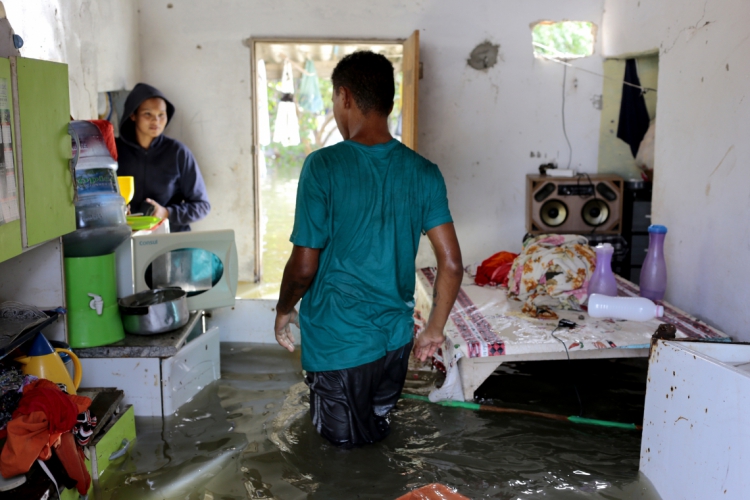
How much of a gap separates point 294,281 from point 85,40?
2814 millimetres

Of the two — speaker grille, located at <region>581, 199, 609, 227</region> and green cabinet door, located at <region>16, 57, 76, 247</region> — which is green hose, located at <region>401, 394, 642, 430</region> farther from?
speaker grille, located at <region>581, 199, 609, 227</region>

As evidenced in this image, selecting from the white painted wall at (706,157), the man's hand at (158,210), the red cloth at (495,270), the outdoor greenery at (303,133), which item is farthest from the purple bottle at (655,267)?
the outdoor greenery at (303,133)

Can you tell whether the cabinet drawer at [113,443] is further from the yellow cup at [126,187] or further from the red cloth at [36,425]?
the yellow cup at [126,187]

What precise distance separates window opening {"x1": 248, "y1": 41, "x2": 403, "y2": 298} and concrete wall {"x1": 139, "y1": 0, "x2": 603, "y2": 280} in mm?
222

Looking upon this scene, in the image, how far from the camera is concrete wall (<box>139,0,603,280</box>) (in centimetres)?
560

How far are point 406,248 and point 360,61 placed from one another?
2.24 ft

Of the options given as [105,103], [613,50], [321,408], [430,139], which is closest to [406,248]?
[321,408]

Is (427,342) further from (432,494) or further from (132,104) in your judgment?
(132,104)

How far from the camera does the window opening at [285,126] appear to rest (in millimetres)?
7020

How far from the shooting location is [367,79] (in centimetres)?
234

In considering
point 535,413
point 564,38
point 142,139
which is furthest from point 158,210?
point 564,38

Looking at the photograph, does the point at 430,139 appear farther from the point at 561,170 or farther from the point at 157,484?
the point at 157,484

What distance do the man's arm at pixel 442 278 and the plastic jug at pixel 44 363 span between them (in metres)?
1.33

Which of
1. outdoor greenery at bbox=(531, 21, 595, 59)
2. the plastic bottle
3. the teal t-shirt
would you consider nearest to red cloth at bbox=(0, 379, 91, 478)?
the teal t-shirt
